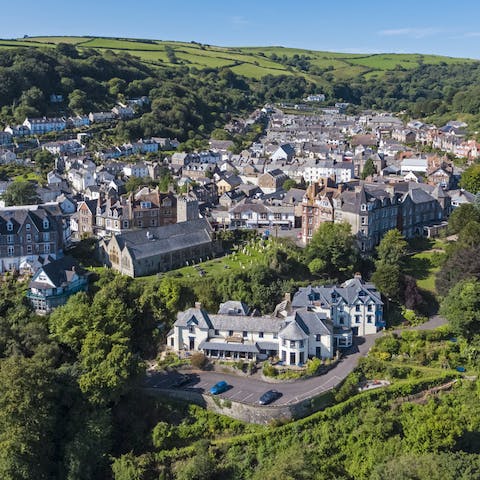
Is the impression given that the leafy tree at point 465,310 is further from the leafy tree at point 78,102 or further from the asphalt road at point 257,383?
the leafy tree at point 78,102

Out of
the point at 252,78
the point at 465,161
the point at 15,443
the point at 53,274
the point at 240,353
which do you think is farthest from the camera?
the point at 252,78

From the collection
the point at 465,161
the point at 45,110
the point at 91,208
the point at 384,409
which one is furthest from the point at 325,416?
the point at 45,110

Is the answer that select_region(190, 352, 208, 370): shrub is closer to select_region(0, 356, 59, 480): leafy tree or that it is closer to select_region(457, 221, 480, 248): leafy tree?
select_region(0, 356, 59, 480): leafy tree

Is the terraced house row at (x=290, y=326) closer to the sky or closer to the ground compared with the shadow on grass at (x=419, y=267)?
closer to the ground

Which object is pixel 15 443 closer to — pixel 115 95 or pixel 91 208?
pixel 91 208

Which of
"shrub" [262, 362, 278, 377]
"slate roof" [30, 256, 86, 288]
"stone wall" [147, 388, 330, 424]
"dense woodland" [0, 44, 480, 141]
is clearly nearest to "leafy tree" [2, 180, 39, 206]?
"slate roof" [30, 256, 86, 288]

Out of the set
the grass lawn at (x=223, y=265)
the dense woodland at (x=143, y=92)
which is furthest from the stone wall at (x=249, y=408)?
the dense woodland at (x=143, y=92)

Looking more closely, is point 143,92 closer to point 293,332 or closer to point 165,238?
point 165,238
